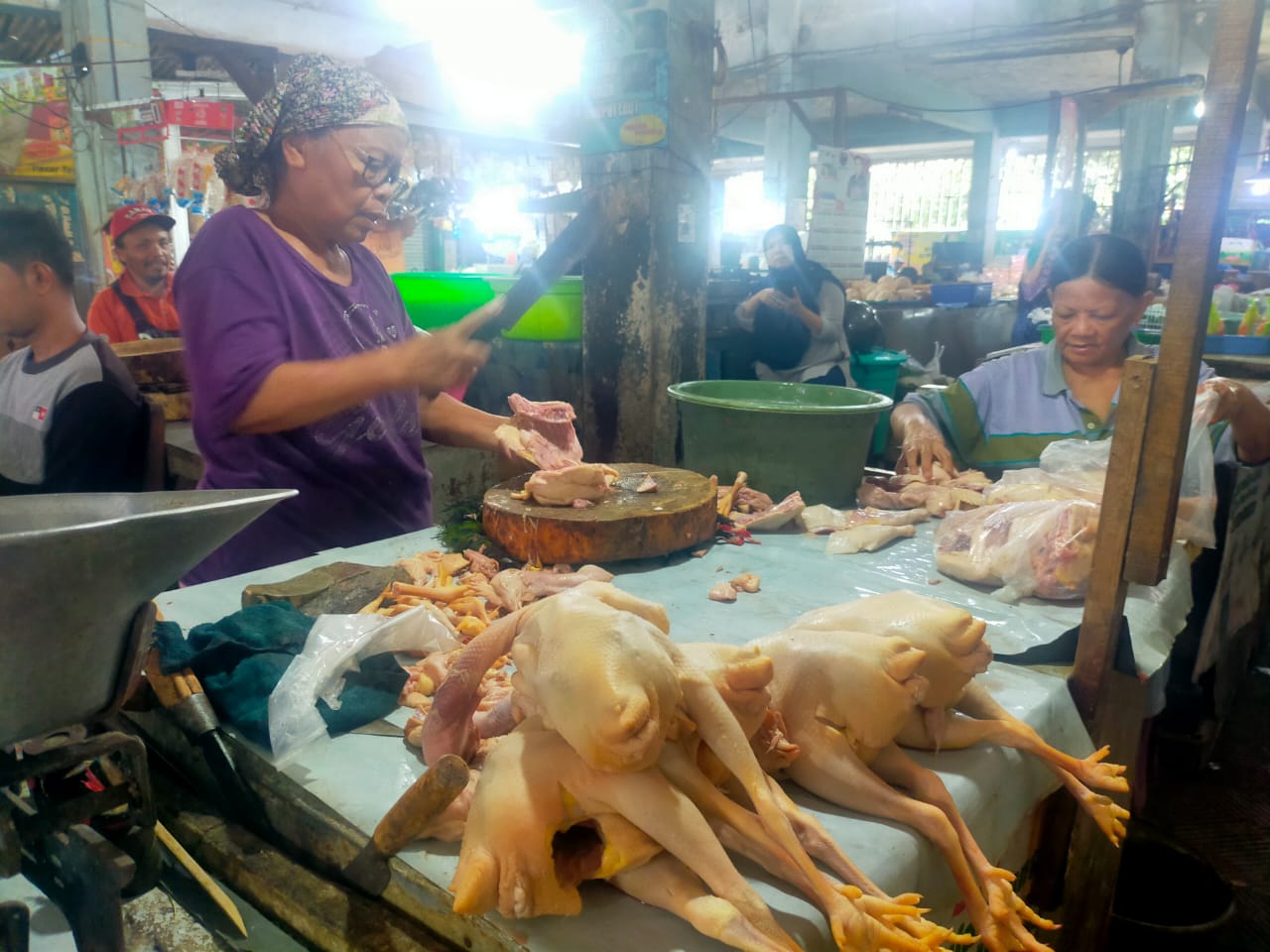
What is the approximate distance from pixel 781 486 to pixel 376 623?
5.54ft

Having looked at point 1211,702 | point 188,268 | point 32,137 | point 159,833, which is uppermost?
point 32,137

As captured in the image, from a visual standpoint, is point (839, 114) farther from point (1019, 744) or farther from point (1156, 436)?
point (1019, 744)

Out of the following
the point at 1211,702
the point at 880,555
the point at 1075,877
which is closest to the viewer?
the point at 1075,877

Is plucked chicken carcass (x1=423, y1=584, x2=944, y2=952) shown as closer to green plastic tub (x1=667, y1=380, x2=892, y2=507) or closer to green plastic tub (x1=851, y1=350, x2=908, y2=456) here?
green plastic tub (x1=667, y1=380, x2=892, y2=507)

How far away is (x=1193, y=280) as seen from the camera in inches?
64.9

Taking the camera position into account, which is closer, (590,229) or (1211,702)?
(1211,702)

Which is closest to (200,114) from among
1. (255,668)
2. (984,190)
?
(255,668)

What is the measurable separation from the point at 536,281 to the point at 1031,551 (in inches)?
72.1

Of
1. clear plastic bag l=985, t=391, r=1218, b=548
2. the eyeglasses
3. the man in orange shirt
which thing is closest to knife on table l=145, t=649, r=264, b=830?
the eyeglasses

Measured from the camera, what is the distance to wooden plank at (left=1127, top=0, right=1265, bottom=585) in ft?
5.19

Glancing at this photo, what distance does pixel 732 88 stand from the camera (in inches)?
548

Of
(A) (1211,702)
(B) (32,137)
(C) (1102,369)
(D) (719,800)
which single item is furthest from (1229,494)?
(B) (32,137)

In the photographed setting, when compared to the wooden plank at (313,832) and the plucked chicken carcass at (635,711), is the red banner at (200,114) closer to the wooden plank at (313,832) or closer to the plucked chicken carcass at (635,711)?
the wooden plank at (313,832)

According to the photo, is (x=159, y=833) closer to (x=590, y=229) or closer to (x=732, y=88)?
(x=590, y=229)
